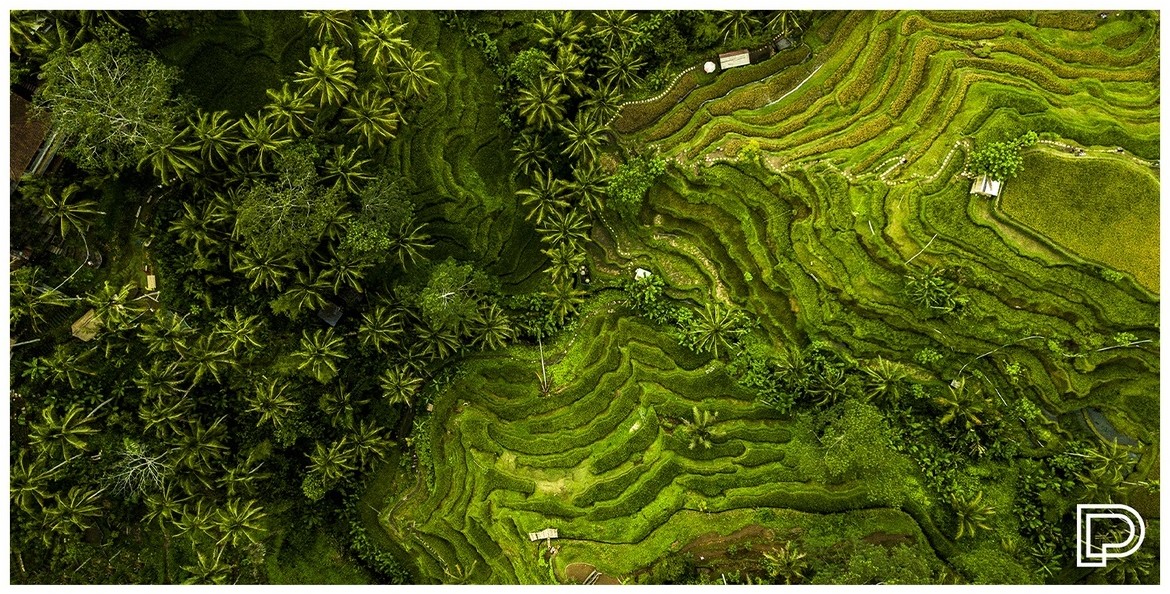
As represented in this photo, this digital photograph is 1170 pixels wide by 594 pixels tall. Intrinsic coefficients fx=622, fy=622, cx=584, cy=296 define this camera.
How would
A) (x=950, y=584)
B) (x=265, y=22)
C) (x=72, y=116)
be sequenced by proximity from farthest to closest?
(x=265, y=22), (x=950, y=584), (x=72, y=116)

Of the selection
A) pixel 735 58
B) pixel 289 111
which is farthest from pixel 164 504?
pixel 735 58

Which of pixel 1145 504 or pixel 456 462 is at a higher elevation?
pixel 456 462

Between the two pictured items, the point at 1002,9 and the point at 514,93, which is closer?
the point at 1002,9

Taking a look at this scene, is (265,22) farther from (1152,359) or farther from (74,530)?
(1152,359)

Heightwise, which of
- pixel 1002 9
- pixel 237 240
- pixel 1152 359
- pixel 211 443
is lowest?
pixel 1152 359

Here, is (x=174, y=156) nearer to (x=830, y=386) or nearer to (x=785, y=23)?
(x=785, y=23)

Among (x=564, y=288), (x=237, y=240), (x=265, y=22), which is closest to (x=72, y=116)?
(x=237, y=240)

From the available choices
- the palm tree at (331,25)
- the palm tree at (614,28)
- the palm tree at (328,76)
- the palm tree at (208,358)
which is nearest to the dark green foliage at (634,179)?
the palm tree at (614,28)

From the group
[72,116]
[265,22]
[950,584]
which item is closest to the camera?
[72,116]
